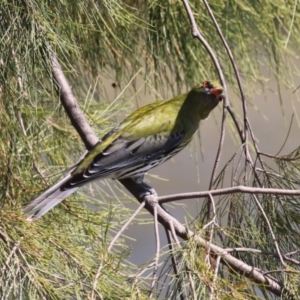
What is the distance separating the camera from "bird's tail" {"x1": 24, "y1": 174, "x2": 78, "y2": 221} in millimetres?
1398

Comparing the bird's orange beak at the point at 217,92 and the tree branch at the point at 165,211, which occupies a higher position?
the bird's orange beak at the point at 217,92

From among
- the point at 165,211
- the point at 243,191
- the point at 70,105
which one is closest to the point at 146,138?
the point at 70,105

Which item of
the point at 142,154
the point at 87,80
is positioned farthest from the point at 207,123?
the point at 142,154

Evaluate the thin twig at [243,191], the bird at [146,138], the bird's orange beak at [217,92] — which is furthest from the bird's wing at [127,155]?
the thin twig at [243,191]

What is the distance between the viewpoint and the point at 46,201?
1449mm

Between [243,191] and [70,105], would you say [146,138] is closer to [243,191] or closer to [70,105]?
[70,105]

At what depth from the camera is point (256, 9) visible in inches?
77.1

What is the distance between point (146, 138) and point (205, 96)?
0.54 feet

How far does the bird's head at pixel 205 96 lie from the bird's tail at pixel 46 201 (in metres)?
0.39

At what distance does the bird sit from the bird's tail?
2.3 inches

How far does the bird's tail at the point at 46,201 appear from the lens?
140cm

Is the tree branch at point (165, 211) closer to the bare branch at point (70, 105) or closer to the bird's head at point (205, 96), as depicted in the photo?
the bare branch at point (70, 105)

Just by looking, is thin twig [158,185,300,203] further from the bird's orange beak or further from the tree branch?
the bird's orange beak

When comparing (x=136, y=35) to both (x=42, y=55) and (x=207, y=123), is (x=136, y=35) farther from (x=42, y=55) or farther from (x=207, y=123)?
(x=207, y=123)
